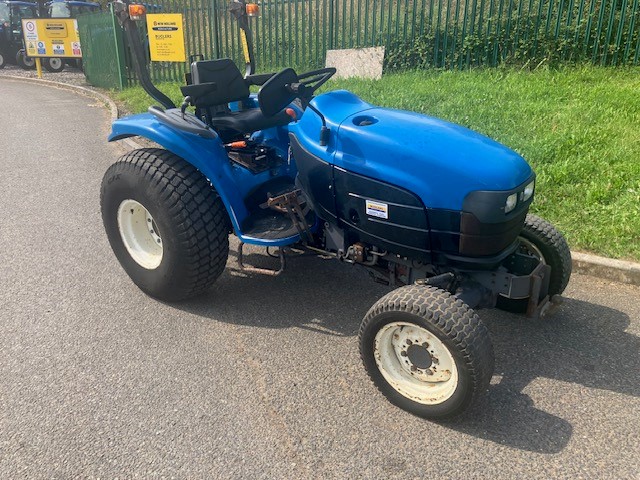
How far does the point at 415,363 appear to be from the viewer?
2.74m

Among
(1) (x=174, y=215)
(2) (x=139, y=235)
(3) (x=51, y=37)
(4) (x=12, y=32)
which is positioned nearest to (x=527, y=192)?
(1) (x=174, y=215)

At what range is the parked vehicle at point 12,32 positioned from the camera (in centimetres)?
1964

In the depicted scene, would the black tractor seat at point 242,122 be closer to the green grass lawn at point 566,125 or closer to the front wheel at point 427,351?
the front wheel at point 427,351

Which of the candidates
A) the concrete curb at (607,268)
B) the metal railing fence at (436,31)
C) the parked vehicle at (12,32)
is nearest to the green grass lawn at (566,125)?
the concrete curb at (607,268)

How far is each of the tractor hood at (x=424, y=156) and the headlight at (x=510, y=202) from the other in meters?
0.05

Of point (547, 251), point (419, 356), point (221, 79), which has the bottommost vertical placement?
point (419, 356)

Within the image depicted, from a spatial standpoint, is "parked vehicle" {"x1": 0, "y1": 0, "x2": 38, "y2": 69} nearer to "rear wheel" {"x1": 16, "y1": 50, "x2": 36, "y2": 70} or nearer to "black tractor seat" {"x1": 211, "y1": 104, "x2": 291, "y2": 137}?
"rear wheel" {"x1": 16, "y1": 50, "x2": 36, "y2": 70}

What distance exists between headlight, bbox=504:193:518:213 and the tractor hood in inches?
1.9

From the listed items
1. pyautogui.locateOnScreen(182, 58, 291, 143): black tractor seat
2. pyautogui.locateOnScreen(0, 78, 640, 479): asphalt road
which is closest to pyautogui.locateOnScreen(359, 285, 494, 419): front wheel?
pyautogui.locateOnScreen(0, 78, 640, 479): asphalt road

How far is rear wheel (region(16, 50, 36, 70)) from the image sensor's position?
1909 cm

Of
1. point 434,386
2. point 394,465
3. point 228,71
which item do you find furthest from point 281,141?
point 394,465

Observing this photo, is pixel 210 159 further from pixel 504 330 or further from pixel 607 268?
pixel 607 268

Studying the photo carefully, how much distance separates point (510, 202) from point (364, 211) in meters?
0.71

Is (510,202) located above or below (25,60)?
above
